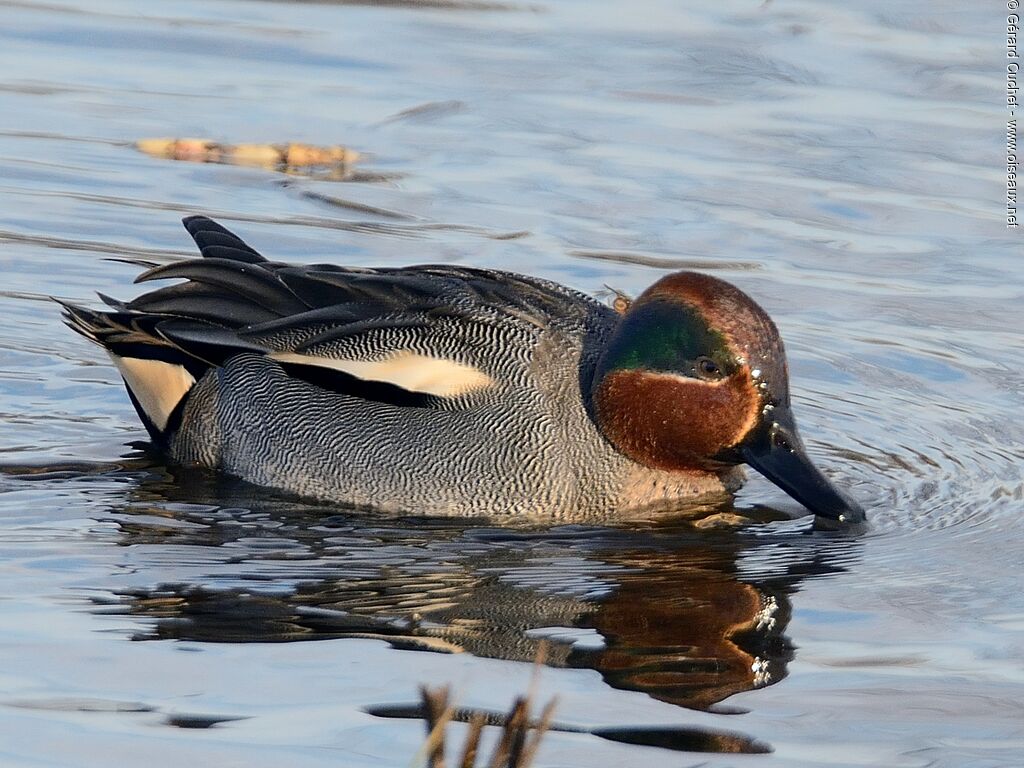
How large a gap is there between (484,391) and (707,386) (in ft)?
2.45

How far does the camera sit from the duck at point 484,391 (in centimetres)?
642

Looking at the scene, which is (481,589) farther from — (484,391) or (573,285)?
(573,285)

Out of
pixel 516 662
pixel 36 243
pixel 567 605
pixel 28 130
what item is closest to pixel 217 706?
pixel 516 662

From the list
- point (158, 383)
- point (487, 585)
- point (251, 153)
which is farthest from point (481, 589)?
point (251, 153)

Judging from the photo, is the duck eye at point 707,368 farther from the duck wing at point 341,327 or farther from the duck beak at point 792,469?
the duck wing at point 341,327

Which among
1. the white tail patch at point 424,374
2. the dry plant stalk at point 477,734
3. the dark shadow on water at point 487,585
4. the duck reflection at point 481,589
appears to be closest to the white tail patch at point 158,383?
the dark shadow on water at point 487,585

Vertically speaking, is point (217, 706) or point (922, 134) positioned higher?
point (922, 134)

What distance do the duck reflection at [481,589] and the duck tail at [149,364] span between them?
484mm

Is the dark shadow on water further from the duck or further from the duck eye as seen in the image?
the duck eye

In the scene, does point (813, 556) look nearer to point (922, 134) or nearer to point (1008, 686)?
point (1008, 686)

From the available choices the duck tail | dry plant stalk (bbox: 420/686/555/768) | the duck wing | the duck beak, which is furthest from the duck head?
dry plant stalk (bbox: 420/686/555/768)

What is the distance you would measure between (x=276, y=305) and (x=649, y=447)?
4.66ft

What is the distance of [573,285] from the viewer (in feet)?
28.8

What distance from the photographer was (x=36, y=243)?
9055 mm
